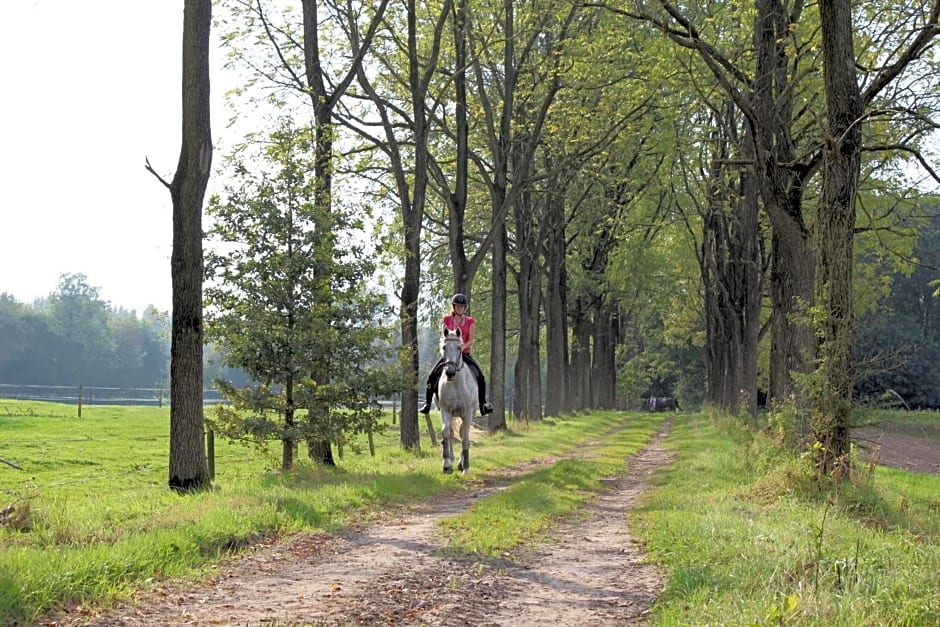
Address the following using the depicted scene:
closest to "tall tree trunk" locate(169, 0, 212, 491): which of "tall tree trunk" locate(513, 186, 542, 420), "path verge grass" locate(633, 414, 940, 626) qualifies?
"path verge grass" locate(633, 414, 940, 626)

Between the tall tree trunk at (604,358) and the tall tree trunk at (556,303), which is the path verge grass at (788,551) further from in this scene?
the tall tree trunk at (604,358)

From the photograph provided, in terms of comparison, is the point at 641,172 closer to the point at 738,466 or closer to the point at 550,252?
the point at 550,252

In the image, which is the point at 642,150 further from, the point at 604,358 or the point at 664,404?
the point at 664,404

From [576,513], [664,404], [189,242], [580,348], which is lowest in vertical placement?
[664,404]

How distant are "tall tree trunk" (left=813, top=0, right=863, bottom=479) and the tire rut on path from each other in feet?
12.9

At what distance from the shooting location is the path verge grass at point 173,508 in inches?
295

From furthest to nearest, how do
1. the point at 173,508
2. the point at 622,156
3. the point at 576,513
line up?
the point at 622,156 < the point at 576,513 < the point at 173,508

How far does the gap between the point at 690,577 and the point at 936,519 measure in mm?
6031

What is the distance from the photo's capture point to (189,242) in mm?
14141

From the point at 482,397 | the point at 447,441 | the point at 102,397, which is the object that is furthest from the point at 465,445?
the point at 102,397

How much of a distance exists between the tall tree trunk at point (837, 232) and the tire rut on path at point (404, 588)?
393 cm

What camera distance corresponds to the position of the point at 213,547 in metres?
9.46

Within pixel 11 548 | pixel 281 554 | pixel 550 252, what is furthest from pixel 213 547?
pixel 550 252

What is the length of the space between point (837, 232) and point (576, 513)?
5637 millimetres
